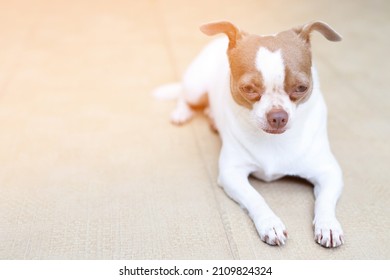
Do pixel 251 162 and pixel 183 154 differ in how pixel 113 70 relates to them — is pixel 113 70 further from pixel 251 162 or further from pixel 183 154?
pixel 251 162

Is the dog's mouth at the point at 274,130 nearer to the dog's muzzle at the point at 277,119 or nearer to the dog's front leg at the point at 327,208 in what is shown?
the dog's muzzle at the point at 277,119

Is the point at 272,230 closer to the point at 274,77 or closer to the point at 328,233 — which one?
the point at 328,233

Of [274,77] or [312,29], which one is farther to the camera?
[312,29]

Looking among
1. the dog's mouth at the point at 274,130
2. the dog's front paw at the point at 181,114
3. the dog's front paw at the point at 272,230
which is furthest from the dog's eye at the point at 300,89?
the dog's front paw at the point at 181,114

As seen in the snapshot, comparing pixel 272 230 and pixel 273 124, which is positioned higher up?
pixel 273 124

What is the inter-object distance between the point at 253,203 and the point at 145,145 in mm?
632

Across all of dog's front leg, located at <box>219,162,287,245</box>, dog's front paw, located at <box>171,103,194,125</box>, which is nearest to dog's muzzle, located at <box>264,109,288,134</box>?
dog's front leg, located at <box>219,162,287,245</box>

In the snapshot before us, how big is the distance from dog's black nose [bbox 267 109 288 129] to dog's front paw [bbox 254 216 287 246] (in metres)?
0.27

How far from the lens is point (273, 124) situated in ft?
4.71

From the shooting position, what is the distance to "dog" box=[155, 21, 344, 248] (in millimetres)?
Answer: 1432

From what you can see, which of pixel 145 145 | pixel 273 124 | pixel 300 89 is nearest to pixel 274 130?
pixel 273 124

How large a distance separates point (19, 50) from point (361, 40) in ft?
6.49

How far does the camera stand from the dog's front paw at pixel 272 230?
1.42 m
